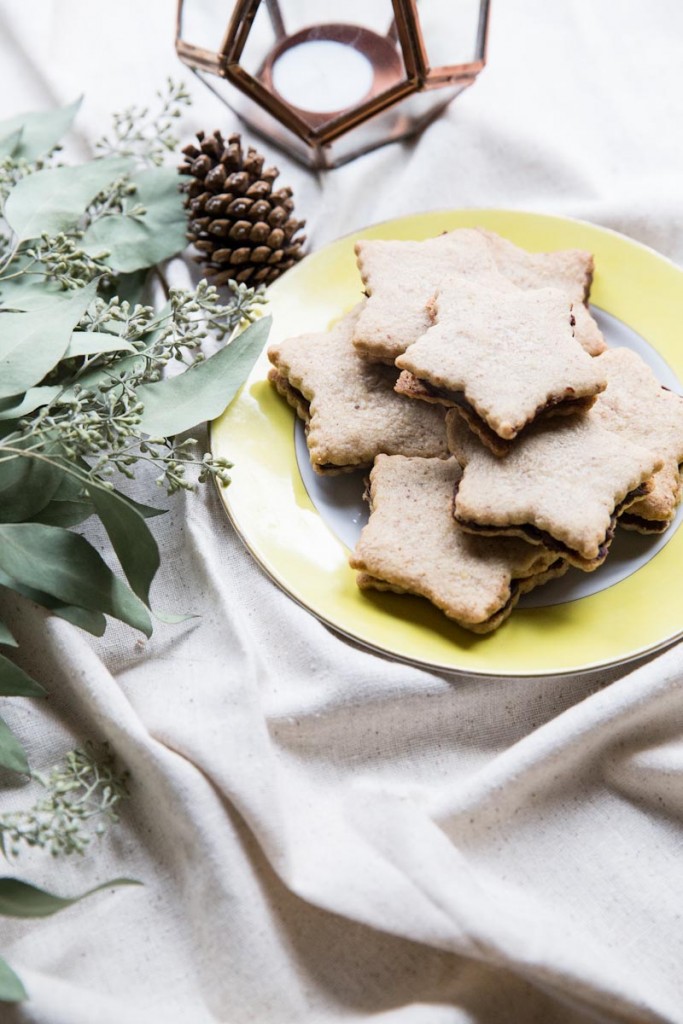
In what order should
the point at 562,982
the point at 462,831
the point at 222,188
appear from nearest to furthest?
the point at 562,982, the point at 462,831, the point at 222,188

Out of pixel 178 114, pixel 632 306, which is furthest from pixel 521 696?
pixel 178 114

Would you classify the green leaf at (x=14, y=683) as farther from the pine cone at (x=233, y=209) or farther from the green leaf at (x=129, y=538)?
the pine cone at (x=233, y=209)

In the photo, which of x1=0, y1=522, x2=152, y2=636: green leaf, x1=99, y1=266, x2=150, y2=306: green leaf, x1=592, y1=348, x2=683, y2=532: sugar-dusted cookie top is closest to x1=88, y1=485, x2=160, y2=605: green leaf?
x1=0, y1=522, x2=152, y2=636: green leaf

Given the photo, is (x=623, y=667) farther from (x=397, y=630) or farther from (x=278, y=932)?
(x=278, y=932)

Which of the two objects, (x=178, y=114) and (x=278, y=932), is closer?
(x=278, y=932)

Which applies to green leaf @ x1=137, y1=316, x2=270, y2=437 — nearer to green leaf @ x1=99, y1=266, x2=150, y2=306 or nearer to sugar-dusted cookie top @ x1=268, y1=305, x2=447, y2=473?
sugar-dusted cookie top @ x1=268, y1=305, x2=447, y2=473

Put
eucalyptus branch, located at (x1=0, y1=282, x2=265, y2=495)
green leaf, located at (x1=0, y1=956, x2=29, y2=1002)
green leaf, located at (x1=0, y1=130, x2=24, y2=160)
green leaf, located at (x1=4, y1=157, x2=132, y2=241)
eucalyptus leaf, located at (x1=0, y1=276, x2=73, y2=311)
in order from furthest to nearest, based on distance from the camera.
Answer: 1. green leaf, located at (x1=0, y1=130, x2=24, y2=160)
2. green leaf, located at (x1=4, y1=157, x2=132, y2=241)
3. eucalyptus leaf, located at (x1=0, y1=276, x2=73, y2=311)
4. eucalyptus branch, located at (x1=0, y1=282, x2=265, y2=495)
5. green leaf, located at (x1=0, y1=956, x2=29, y2=1002)
